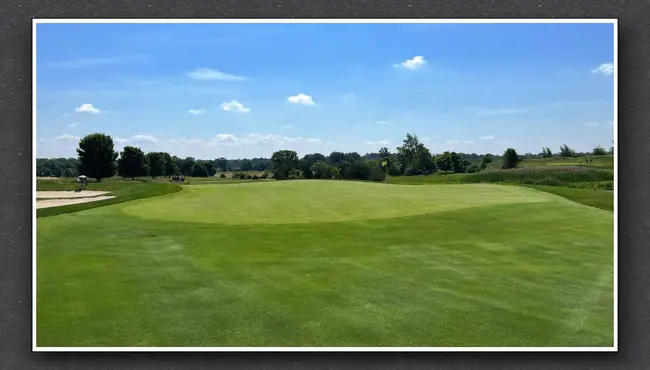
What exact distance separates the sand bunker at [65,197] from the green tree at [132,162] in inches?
10.6

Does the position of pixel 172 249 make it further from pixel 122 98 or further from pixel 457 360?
pixel 457 360

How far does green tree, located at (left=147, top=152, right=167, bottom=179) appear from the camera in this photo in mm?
3807

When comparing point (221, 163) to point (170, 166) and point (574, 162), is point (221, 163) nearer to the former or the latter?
point (170, 166)

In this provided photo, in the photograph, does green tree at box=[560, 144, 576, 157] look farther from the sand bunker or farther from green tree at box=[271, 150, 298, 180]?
the sand bunker

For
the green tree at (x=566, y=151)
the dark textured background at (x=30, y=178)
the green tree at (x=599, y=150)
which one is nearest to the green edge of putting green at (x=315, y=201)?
the green tree at (x=566, y=151)

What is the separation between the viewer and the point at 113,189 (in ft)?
12.9

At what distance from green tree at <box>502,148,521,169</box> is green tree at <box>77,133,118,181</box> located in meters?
2.88

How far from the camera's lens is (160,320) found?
365 centimetres

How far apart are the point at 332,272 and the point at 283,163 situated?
90 cm

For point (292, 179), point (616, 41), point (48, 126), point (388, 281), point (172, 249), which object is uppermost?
point (616, 41)

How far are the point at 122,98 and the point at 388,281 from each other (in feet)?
7.74

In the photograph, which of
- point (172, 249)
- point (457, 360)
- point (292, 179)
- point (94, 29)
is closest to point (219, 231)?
point (172, 249)

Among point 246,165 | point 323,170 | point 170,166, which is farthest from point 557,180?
Result: point 170,166

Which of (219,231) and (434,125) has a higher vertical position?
(434,125)
